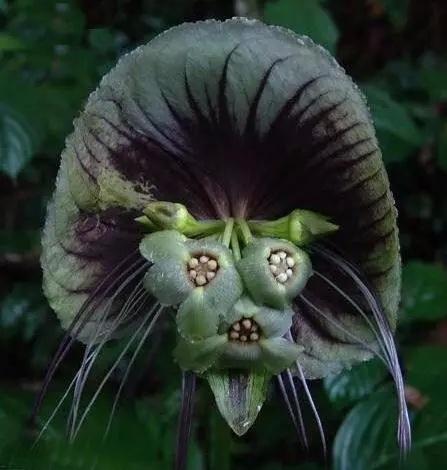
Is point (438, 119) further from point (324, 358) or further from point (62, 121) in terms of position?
point (324, 358)

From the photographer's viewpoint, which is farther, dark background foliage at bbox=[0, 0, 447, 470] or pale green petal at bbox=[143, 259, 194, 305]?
dark background foliage at bbox=[0, 0, 447, 470]

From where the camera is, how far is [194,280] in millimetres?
543

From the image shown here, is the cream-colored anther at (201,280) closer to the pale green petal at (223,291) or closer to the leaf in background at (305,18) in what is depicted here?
the pale green petal at (223,291)

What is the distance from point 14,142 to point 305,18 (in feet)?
0.95

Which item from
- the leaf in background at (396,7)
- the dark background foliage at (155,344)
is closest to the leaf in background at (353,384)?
the dark background foliage at (155,344)

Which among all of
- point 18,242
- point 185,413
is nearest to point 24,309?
point 18,242

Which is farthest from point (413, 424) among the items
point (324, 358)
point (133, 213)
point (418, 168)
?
point (418, 168)

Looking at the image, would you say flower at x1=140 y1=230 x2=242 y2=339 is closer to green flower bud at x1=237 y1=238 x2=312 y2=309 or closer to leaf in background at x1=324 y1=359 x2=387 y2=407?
green flower bud at x1=237 y1=238 x2=312 y2=309

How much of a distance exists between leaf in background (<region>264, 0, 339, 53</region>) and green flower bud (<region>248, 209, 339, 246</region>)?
0.37 m

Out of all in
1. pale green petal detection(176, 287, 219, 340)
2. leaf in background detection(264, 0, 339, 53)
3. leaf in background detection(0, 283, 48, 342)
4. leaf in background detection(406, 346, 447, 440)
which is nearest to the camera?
pale green petal detection(176, 287, 219, 340)

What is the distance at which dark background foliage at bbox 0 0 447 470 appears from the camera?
32.1 inches

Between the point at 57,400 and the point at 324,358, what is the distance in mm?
175

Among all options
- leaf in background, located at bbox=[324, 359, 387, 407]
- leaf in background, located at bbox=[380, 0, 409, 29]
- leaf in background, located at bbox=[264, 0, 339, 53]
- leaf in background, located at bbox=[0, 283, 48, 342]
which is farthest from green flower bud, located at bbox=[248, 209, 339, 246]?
leaf in background, located at bbox=[380, 0, 409, 29]

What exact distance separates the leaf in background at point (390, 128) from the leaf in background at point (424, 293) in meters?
0.12
